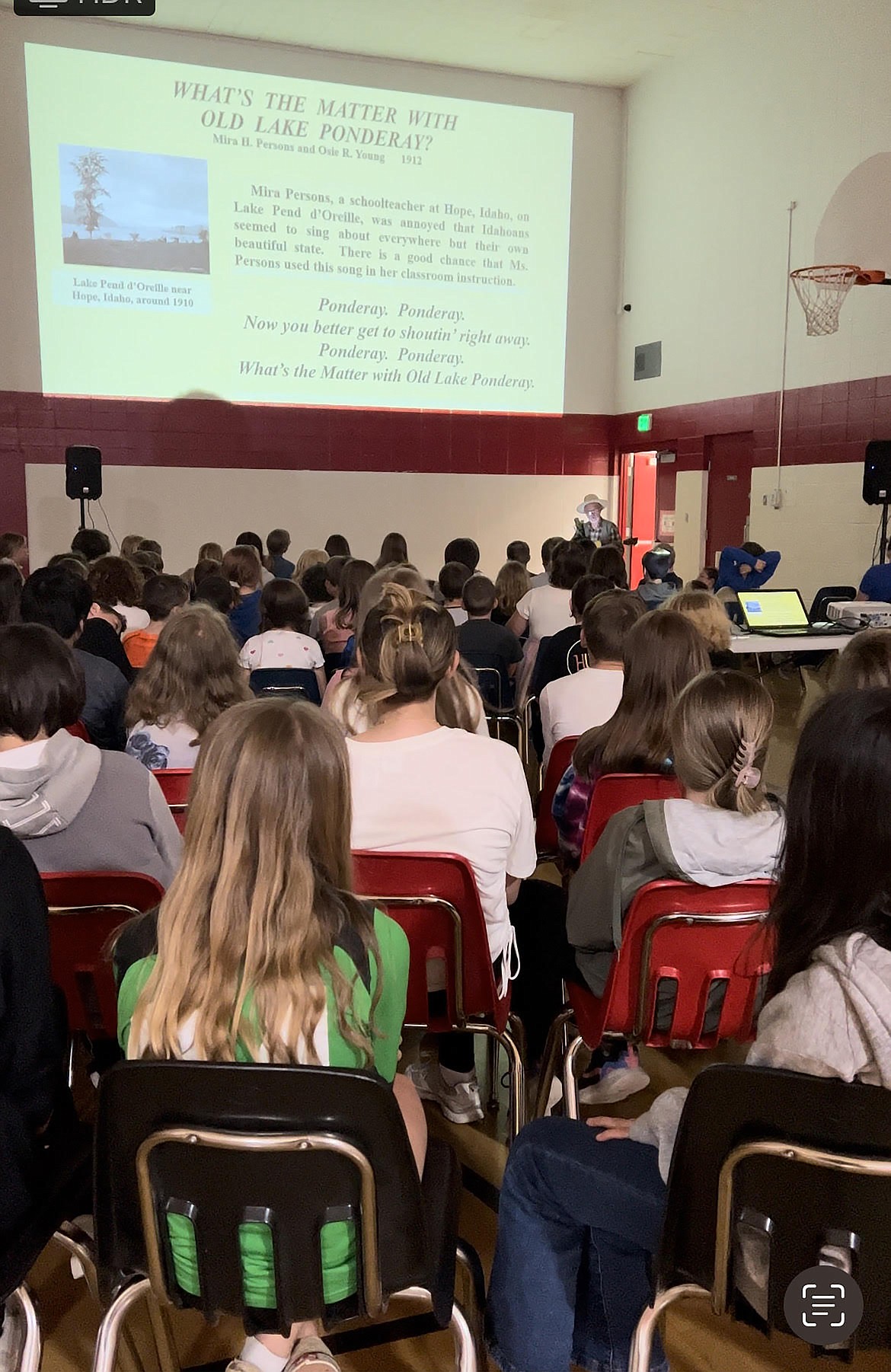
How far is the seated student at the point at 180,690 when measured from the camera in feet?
9.84

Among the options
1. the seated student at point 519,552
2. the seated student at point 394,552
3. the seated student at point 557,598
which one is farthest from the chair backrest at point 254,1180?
the seated student at point 519,552

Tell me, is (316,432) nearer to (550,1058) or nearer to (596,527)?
(596,527)

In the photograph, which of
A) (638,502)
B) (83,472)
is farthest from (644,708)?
(638,502)

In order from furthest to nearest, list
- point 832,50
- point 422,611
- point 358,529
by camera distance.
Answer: point 358,529, point 832,50, point 422,611

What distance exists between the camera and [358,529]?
11680mm

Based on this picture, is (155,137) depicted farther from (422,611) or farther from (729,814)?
(729,814)

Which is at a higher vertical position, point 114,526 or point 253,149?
point 253,149

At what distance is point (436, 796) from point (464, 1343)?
A: 0.95 metres

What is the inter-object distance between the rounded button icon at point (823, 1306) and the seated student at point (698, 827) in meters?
0.73

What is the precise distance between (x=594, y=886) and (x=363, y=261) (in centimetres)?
1008

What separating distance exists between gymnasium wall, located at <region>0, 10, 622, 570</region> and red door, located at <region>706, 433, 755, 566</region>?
1.93 m

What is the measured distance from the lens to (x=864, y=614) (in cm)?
668

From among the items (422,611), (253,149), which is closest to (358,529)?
(253,149)

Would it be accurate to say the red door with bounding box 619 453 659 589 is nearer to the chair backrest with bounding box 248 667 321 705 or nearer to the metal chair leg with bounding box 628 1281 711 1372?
the chair backrest with bounding box 248 667 321 705
